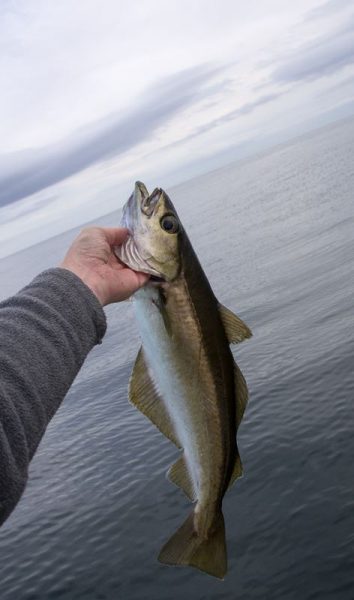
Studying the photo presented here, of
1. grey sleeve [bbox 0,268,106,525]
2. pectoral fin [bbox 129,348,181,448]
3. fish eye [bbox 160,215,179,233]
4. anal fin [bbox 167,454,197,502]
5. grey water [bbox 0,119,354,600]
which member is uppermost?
fish eye [bbox 160,215,179,233]

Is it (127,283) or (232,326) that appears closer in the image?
(127,283)

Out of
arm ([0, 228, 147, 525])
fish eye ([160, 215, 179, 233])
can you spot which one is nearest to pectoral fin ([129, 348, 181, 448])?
arm ([0, 228, 147, 525])

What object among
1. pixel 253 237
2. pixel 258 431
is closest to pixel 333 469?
pixel 258 431

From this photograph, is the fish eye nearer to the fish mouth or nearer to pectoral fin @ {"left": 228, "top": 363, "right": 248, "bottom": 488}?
the fish mouth

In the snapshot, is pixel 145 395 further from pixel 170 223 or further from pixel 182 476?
pixel 170 223

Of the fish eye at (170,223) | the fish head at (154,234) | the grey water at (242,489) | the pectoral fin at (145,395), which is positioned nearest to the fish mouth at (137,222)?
the fish head at (154,234)

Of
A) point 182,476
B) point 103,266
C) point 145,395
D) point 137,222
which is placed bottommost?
point 182,476

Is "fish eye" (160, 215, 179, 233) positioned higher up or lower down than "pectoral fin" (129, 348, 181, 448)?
higher up

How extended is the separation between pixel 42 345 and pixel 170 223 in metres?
1.72

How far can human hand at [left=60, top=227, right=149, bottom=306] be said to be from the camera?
441 cm

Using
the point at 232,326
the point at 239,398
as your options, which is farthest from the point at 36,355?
the point at 239,398

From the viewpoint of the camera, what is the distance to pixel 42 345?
3.24 m

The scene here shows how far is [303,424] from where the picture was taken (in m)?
20.2

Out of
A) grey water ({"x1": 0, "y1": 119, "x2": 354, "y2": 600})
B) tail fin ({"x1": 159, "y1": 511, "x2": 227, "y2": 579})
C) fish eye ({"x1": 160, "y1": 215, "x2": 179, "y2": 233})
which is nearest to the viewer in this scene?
fish eye ({"x1": 160, "y1": 215, "x2": 179, "y2": 233})
